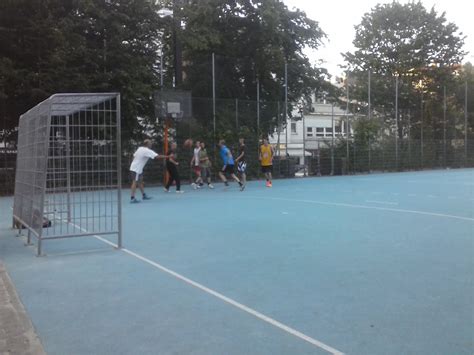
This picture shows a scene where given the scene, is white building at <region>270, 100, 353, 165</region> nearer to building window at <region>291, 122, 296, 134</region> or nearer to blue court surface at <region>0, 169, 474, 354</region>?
building window at <region>291, 122, 296, 134</region>

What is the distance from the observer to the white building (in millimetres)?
27281

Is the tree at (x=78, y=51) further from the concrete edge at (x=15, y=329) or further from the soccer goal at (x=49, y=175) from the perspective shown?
the concrete edge at (x=15, y=329)

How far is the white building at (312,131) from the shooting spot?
27281mm

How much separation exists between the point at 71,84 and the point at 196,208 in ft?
30.7

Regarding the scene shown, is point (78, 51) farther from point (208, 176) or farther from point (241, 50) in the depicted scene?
point (241, 50)

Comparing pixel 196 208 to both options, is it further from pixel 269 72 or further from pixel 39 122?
pixel 269 72

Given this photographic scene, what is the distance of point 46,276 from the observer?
6.31 metres

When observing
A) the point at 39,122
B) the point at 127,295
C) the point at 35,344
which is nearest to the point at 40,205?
the point at 39,122

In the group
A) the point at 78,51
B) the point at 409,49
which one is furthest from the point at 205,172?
the point at 409,49

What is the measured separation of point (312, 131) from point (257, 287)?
25.0 meters

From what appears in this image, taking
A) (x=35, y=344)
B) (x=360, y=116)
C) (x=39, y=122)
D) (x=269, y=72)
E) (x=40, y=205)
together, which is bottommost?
(x=35, y=344)

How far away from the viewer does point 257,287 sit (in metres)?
5.59

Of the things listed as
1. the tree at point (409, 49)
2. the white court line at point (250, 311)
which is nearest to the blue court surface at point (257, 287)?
the white court line at point (250, 311)

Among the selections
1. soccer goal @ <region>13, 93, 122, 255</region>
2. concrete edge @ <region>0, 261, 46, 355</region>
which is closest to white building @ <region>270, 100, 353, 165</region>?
soccer goal @ <region>13, 93, 122, 255</region>
